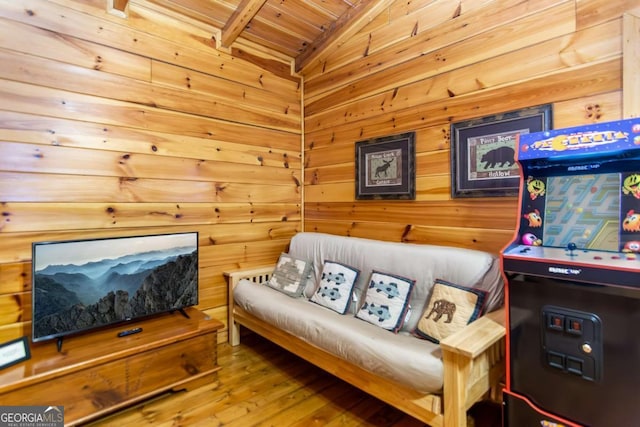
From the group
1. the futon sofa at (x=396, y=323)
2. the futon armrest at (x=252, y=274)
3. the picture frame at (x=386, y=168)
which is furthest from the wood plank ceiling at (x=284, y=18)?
the futon armrest at (x=252, y=274)

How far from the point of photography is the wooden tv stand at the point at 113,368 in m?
1.63

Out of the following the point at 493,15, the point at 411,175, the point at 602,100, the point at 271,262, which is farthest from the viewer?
the point at 271,262

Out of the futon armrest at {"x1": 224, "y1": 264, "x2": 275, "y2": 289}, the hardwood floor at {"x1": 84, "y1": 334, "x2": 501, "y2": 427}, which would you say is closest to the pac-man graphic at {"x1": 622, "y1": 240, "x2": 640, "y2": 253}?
A: the hardwood floor at {"x1": 84, "y1": 334, "x2": 501, "y2": 427}

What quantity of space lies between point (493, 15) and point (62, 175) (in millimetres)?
2955

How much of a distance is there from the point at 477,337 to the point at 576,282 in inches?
17.5

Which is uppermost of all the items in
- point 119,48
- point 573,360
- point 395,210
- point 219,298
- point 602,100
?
point 119,48

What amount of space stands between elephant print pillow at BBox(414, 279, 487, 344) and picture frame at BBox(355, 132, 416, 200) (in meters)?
0.84

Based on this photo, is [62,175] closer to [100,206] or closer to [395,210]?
[100,206]

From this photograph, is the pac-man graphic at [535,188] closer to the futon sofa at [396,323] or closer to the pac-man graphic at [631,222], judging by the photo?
the pac-man graphic at [631,222]

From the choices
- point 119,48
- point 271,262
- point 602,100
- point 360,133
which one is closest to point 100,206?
point 119,48

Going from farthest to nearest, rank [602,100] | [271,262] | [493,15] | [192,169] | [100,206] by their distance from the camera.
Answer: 1. [271,262]
2. [192,169]
3. [100,206]
4. [493,15]
5. [602,100]

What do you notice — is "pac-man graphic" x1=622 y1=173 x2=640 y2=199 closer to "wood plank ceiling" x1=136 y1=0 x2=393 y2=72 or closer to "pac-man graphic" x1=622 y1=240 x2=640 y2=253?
"pac-man graphic" x1=622 y1=240 x2=640 y2=253

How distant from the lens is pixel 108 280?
206 centimetres

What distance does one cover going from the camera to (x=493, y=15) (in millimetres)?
2037
